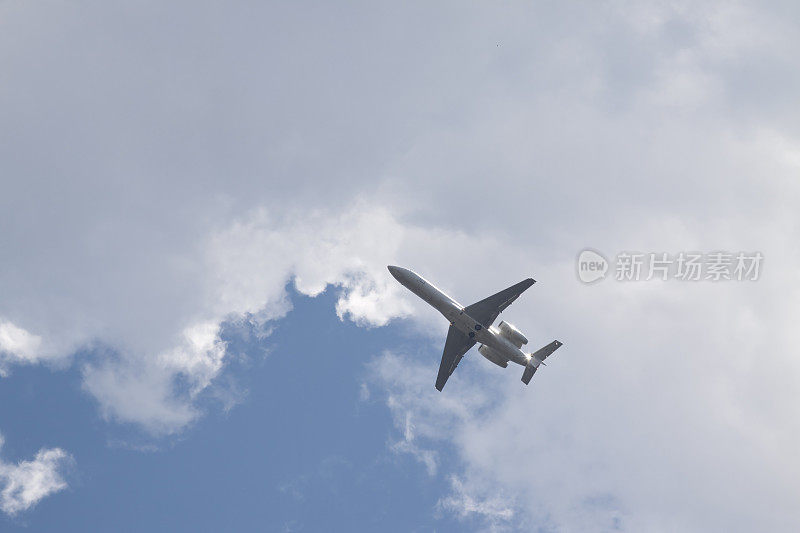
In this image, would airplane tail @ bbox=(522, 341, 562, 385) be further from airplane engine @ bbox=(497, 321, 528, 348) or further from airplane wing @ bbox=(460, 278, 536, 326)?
airplane wing @ bbox=(460, 278, 536, 326)

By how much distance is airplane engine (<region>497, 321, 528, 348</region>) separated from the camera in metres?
128

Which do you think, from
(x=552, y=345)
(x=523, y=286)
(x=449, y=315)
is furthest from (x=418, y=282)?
(x=552, y=345)

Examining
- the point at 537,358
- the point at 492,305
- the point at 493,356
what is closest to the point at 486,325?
the point at 492,305

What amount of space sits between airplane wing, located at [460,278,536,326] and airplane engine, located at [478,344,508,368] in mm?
6562

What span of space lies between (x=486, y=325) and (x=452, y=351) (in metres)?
13.6

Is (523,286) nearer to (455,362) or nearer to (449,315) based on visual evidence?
(449,315)

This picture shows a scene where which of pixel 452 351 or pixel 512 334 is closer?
pixel 512 334

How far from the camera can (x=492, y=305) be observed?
416ft

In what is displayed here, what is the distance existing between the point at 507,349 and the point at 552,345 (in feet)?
40.2

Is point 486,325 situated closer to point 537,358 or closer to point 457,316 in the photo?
point 457,316

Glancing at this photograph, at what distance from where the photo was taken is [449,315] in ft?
415

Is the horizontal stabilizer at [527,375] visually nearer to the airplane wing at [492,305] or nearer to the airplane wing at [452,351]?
the airplane wing at [452,351]

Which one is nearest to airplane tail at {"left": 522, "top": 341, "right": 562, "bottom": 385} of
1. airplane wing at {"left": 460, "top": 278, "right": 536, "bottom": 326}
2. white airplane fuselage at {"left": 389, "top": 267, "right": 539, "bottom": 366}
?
white airplane fuselage at {"left": 389, "top": 267, "right": 539, "bottom": 366}

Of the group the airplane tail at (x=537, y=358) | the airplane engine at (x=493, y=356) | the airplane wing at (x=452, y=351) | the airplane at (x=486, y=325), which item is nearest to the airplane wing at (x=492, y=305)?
the airplane at (x=486, y=325)
